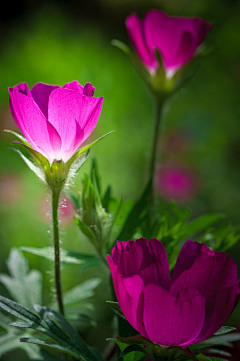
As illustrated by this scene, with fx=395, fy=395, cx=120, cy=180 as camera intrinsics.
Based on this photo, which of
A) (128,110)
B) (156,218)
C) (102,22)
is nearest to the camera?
(156,218)

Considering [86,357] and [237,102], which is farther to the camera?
[237,102]

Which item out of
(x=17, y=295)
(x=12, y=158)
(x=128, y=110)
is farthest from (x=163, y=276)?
(x=128, y=110)

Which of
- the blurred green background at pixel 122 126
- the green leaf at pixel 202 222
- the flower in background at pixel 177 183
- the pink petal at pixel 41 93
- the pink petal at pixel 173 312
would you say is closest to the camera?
the pink petal at pixel 173 312

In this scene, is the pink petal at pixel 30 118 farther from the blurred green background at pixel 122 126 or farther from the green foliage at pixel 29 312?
the blurred green background at pixel 122 126

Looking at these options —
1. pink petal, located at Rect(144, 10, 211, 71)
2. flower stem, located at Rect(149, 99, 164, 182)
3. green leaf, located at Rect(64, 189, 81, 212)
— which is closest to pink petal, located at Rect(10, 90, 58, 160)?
green leaf, located at Rect(64, 189, 81, 212)

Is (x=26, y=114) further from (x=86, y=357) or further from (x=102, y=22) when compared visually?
(x=102, y=22)

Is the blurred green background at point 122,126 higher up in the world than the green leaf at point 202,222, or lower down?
higher up

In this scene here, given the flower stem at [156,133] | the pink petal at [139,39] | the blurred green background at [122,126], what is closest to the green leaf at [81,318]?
the flower stem at [156,133]
